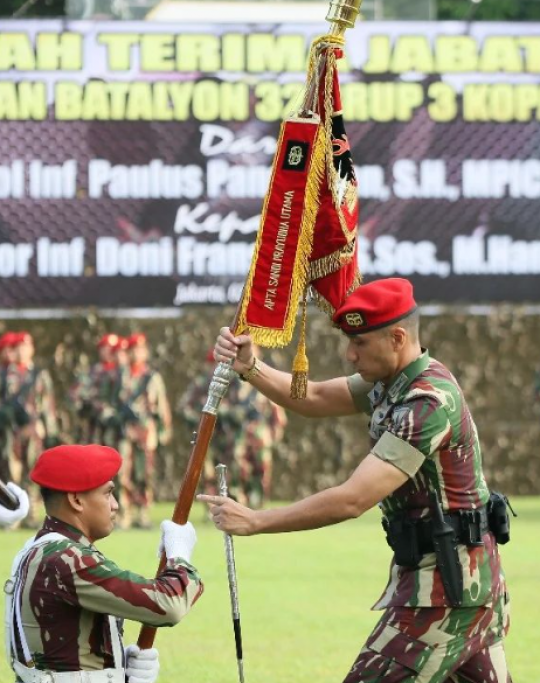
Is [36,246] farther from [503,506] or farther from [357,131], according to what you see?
[503,506]

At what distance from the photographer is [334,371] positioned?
72.6ft

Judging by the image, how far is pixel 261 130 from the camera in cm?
1981

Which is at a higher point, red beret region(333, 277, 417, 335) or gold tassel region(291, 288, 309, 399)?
red beret region(333, 277, 417, 335)

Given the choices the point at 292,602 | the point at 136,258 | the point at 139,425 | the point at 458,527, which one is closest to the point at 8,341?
the point at 139,425

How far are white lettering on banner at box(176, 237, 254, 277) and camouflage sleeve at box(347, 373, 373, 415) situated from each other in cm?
1324

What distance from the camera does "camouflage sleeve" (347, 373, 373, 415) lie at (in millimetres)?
6320

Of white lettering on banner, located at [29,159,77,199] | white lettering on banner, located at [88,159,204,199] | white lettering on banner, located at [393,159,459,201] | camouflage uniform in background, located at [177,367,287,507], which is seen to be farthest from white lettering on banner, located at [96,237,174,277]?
white lettering on banner, located at [393,159,459,201]

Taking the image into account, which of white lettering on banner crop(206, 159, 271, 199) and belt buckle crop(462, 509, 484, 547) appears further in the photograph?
white lettering on banner crop(206, 159, 271, 199)

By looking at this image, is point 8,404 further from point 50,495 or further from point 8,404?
point 50,495

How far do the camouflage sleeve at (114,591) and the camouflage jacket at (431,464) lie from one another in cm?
78

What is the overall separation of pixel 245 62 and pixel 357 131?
4.59 ft

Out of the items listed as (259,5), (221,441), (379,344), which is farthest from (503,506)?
(259,5)

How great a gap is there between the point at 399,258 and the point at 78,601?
49.2 feet

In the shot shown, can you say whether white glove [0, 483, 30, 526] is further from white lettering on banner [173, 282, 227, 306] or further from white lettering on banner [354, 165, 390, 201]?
white lettering on banner [354, 165, 390, 201]
